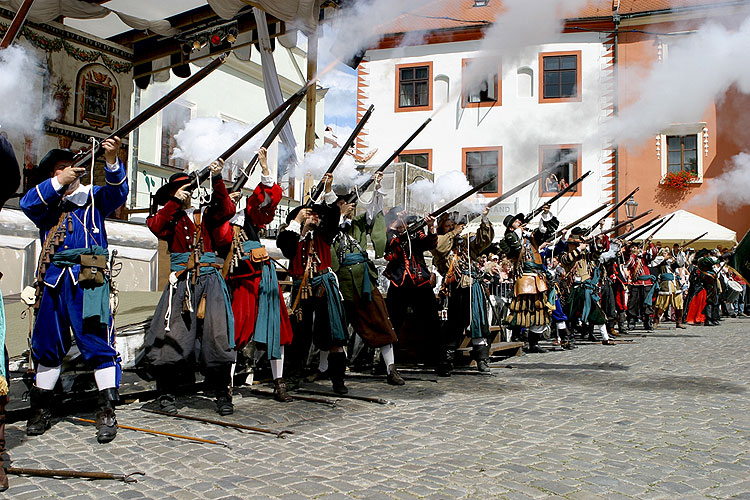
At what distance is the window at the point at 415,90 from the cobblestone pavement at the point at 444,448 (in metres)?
13.5

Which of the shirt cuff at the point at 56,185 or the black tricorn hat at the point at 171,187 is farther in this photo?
the black tricorn hat at the point at 171,187

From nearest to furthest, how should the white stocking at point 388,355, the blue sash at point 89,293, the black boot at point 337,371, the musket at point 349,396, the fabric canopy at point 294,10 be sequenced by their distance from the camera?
the blue sash at point 89,293 → the musket at point 349,396 → the black boot at point 337,371 → the white stocking at point 388,355 → the fabric canopy at point 294,10

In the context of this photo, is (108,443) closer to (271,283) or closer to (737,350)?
(271,283)

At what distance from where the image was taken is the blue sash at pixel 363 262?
6.32 meters

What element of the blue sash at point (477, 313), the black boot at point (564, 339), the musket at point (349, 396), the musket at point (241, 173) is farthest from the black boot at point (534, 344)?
the musket at point (241, 173)

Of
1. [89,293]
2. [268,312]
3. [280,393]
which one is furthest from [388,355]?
[89,293]

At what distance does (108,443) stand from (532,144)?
8.59 m

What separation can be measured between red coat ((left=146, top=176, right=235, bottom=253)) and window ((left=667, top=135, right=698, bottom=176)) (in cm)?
2007

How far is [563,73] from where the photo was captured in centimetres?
1878

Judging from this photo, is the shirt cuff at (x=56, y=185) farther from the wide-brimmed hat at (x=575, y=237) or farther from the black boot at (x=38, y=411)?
the wide-brimmed hat at (x=575, y=237)

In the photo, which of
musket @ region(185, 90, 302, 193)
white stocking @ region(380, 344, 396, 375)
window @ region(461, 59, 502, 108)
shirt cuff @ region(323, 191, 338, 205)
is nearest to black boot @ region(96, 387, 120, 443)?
musket @ region(185, 90, 302, 193)

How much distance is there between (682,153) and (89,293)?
2151 cm

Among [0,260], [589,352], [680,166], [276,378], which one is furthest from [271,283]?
[680,166]

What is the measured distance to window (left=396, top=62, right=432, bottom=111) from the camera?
1878 cm
